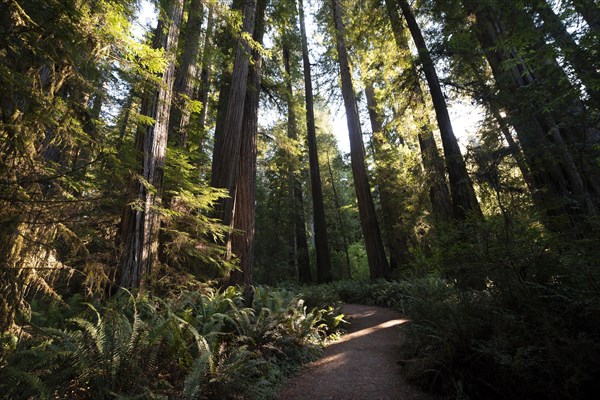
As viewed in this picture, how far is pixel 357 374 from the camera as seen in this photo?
3910 millimetres

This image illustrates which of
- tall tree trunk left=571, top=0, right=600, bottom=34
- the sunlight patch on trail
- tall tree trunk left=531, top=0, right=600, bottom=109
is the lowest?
the sunlight patch on trail

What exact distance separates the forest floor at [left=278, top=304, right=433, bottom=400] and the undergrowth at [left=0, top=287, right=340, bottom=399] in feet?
1.00

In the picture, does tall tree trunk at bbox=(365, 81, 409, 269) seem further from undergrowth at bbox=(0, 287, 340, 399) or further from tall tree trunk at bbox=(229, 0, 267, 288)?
undergrowth at bbox=(0, 287, 340, 399)

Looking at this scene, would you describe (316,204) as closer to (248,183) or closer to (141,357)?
(248,183)

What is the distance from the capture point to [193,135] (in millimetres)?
7602

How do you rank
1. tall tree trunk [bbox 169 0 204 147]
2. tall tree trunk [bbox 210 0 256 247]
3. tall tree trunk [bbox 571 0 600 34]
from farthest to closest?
tall tree trunk [bbox 169 0 204 147] < tall tree trunk [bbox 210 0 256 247] < tall tree trunk [bbox 571 0 600 34]

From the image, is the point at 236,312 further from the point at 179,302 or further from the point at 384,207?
the point at 384,207

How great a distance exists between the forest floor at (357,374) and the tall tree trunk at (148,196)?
290 centimetres

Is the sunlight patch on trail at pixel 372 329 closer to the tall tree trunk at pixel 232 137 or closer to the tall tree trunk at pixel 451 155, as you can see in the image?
the tall tree trunk at pixel 451 155

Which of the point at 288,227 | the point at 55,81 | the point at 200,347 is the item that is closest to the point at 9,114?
the point at 55,81

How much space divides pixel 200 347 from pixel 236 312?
1295 millimetres

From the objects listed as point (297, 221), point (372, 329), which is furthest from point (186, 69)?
point (297, 221)

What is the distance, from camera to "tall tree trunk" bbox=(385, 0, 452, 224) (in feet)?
26.8

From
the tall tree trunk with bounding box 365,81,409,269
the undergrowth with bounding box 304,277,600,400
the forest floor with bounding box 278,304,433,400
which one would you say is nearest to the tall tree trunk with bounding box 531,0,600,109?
the undergrowth with bounding box 304,277,600,400
